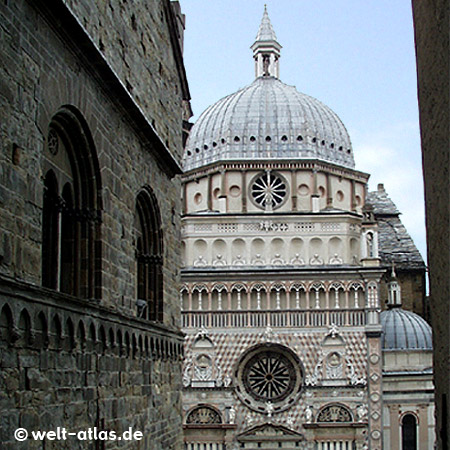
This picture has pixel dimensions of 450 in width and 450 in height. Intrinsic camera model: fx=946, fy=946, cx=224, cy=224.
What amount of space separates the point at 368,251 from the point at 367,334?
4.51m

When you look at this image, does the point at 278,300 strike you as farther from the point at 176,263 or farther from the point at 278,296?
the point at 176,263

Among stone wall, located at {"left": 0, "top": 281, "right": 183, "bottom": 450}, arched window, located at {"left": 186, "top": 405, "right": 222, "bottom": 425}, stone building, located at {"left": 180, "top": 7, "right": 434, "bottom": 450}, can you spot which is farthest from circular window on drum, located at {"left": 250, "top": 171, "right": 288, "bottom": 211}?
stone wall, located at {"left": 0, "top": 281, "right": 183, "bottom": 450}

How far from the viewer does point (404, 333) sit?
50281 millimetres

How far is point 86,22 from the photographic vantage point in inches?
577

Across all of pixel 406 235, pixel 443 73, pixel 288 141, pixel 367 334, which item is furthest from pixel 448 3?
pixel 406 235

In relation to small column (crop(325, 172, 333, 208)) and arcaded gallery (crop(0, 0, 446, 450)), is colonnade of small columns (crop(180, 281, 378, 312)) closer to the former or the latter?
arcaded gallery (crop(0, 0, 446, 450))

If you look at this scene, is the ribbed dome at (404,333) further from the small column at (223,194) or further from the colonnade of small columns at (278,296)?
the small column at (223,194)

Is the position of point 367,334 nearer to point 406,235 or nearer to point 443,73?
point 406,235

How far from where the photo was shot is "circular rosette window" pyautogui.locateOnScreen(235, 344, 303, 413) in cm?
4525

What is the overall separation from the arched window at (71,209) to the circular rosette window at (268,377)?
1238 inches

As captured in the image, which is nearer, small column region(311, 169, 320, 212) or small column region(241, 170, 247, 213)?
small column region(311, 169, 320, 212)

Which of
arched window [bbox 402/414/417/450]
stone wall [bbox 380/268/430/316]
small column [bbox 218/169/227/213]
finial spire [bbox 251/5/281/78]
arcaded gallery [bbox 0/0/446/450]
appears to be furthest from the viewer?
finial spire [bbox 251/5/281/78]

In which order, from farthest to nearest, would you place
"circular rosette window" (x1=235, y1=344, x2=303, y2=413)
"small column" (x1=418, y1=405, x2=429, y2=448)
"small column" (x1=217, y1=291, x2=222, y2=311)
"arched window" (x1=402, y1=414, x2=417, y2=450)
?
"arched window" (x1=402, y1=414, x2=417, y2=450) → "small column" (x1=418, y1=405, x2=429, y2=448) → "small column" (x1=217, y1=291, x2=222, y2=311) → "circular rosette window" (x1=235, y1=344, x2=303, y2=413)

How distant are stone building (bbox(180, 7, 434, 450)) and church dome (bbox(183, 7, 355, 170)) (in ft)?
2.19
